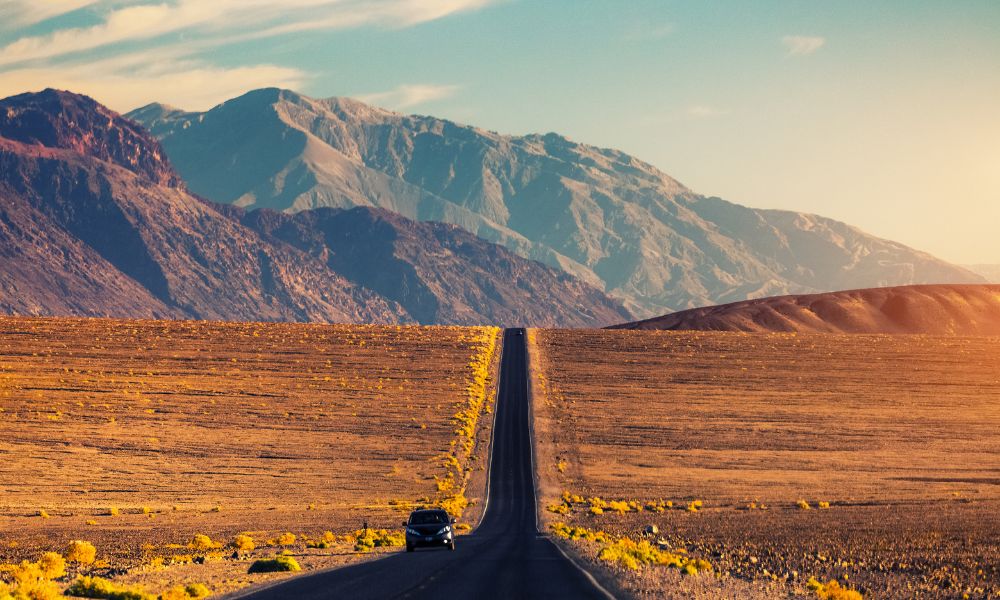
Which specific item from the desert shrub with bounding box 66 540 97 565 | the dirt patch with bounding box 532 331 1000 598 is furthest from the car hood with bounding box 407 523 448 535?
the desert shrub with bounding box 66 540 97 565

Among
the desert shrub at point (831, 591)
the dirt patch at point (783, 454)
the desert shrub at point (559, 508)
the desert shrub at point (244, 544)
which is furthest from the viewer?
the desert shrub at point (559, 508)

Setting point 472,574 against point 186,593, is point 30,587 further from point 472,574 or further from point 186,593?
point 472,574

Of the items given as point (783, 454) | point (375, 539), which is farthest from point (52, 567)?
point (783, 454)

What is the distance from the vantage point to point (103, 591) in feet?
91.8

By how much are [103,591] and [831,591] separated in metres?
18.8

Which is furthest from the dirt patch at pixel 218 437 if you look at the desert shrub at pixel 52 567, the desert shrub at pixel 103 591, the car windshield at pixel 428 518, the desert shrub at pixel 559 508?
the desert shrub at pixel 559 508

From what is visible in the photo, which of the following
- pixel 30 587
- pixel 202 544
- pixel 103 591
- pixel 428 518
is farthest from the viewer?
pixel 202 544

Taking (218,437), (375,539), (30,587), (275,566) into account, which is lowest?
(218,437)

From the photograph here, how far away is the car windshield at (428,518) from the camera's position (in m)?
43.1

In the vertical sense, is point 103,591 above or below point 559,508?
above

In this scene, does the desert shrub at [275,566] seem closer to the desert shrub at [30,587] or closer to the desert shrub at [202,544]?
the desert shrub at [30,587]

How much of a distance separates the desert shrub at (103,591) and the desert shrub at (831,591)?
1713cm

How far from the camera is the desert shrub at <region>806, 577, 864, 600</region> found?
100 feet

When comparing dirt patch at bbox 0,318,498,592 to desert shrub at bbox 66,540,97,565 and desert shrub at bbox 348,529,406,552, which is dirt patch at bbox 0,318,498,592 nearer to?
desert shrub at bbox 348,529,406,552
